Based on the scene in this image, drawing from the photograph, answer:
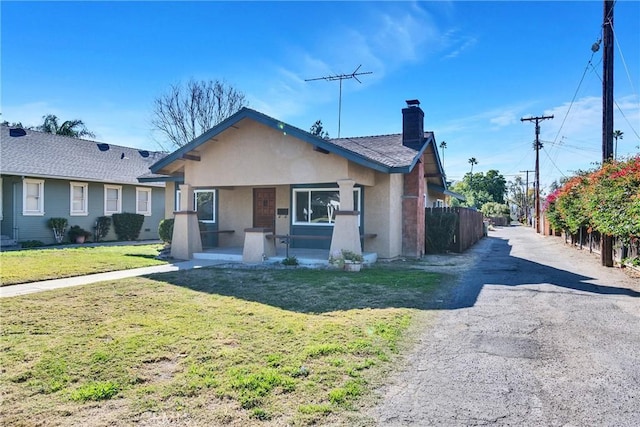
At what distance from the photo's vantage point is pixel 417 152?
13.9 metres

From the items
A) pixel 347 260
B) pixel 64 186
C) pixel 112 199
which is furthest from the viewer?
pixel 112 199

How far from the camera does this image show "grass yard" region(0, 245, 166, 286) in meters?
9.06

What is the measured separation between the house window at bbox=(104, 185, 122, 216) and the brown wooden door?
1001 centimetres

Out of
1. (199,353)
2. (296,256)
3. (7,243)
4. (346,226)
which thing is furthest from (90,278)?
(7,243)

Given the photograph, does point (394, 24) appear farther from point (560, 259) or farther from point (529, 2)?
point (560, 259)

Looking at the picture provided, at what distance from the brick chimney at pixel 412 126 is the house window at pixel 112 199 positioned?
15402 millimetres

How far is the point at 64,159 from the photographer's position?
20.2 meters

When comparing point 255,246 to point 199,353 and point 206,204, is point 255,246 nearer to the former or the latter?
point 206,204

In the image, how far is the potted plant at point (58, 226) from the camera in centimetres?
1830

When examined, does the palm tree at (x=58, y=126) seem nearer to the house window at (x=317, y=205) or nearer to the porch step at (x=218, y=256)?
the porch step at (x=218, y=256)

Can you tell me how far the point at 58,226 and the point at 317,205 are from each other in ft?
41.7

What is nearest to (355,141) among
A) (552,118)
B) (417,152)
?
(417,152)

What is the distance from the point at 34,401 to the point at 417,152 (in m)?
12.5

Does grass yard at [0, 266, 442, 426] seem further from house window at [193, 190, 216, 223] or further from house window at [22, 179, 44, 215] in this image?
house window at [22, 179, 44, 215]
